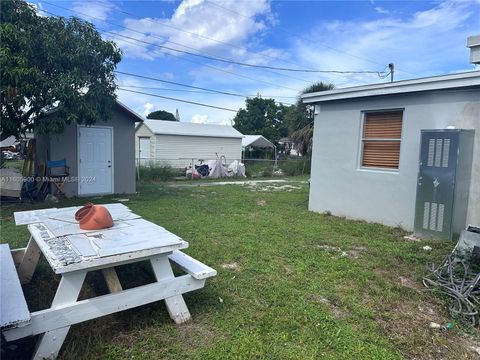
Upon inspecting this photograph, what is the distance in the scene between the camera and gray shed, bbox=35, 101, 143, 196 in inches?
372

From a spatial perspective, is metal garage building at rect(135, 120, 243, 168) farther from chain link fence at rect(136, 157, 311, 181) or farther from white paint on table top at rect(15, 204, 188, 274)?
white paint on table top at rect(15, 204, 188, 274)

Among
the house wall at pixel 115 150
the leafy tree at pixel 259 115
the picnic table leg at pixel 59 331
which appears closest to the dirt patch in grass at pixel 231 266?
the picnic table leg at pixel 59 331

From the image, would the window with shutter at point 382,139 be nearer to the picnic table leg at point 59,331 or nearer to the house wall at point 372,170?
the house wall at point 372,170

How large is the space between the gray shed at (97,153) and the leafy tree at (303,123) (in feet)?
35.7

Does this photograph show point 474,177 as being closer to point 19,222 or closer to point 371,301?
point 371,301

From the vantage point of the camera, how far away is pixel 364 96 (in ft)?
21.6

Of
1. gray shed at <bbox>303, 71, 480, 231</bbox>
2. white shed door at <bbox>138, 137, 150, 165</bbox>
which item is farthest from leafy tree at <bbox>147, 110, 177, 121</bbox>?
gray shed at <bbox>303, 71, 480, 231</bbox>

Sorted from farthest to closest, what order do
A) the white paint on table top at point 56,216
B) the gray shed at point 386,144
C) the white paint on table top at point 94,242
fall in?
the gray shed at point 386,144 → the white paint on table top at point 56,216 → the white paint on table top at point 94,242

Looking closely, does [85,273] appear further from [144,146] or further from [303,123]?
[144,146]

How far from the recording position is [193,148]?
21672mm

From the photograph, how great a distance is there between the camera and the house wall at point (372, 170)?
17.7 feet

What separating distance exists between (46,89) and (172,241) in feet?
20.4

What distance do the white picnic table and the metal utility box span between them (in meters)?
4.31

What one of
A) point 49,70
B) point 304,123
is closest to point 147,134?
point 304,123
